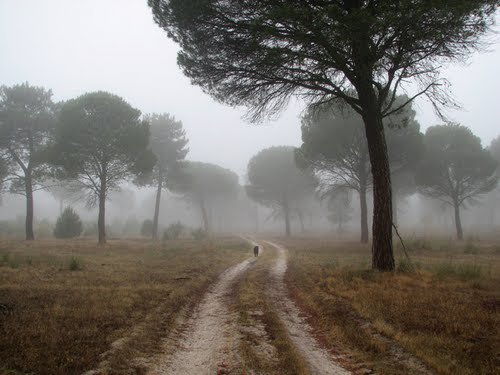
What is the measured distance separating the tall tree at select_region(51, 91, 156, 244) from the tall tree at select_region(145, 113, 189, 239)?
11193 mm

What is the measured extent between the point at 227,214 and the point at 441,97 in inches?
2817

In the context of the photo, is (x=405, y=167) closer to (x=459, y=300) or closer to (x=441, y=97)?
(x=441, y=97)

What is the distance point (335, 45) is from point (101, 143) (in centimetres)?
2127

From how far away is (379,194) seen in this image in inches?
428

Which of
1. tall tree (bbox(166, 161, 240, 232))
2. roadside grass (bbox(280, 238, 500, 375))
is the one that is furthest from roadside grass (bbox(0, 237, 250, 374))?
tall tree (bbox(166, 161, 240, 232))

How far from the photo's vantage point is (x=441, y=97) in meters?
11.3

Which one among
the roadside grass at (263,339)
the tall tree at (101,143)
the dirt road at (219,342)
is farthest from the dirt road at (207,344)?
the tall tree at (101,143)

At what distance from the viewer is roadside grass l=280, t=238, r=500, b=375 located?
183 inches

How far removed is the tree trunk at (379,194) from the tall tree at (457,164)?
2213cm

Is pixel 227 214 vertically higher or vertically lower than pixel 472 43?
lower

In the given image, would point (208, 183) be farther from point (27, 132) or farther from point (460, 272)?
point (460, 272)

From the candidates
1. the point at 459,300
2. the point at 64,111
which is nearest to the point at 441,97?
the point at 459,300

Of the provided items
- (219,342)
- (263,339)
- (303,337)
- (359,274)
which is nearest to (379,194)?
(359,274)

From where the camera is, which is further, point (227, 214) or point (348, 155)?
point (227, 214)
